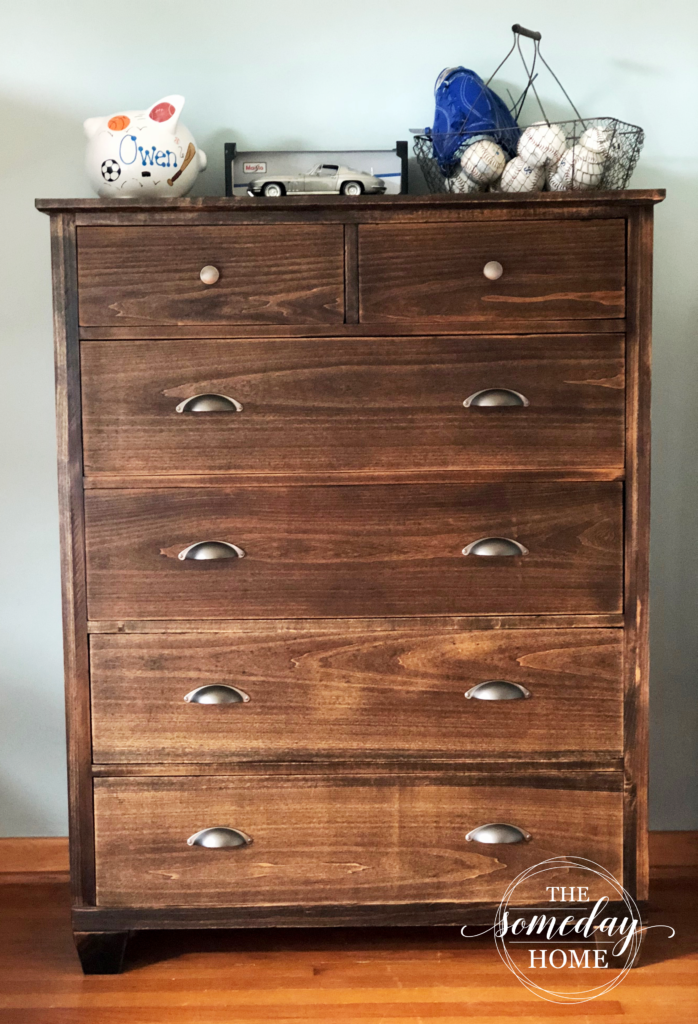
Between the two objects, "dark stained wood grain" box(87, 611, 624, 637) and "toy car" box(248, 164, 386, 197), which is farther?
"toy car" box(248, 164, 386, 197)

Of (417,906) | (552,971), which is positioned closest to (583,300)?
(417,906)

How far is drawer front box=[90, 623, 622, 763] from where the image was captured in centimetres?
160

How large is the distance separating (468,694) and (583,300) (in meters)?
0.73

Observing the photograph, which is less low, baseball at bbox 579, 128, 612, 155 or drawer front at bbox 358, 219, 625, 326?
baseball at bbox 579, 128, 612, 155

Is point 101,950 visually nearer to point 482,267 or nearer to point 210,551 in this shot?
point 210,551

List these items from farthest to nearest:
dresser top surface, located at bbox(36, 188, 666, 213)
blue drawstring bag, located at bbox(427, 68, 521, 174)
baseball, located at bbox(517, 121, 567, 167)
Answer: blue drawstring bag, located at bbox(427, 68, 521, 174) → baseball, located at bbox(517, 121, 567, 167) → dresser top surface, located at bbox(36, 188, 666, 213)

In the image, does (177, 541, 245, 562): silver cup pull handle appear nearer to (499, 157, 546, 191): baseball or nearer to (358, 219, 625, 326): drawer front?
(358, 219, 625, 326): drawer front

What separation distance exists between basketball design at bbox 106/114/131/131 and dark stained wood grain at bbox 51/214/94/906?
0.83 feet

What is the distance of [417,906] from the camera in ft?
5.38

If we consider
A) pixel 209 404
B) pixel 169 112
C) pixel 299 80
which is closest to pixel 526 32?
pixel 299 80

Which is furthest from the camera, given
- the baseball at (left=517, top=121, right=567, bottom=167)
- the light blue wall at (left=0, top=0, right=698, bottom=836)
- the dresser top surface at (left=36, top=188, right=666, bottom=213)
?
the light blue wall at (left=0, top=0, right=698, bottom=836)

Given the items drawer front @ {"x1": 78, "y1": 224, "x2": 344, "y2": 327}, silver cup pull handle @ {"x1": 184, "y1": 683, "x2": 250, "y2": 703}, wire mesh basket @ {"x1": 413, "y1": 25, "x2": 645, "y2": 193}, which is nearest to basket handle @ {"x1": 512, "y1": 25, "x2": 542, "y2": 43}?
wire mesh basket @ {"x1": 413, "y1": 25, "x2": 645, "y2": 193}

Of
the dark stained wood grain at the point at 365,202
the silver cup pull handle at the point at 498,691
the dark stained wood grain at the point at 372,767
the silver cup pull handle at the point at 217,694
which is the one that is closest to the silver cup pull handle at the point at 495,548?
the silver cup pull handle at the point at 498,691

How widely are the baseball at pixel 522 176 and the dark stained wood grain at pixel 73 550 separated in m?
0.80
